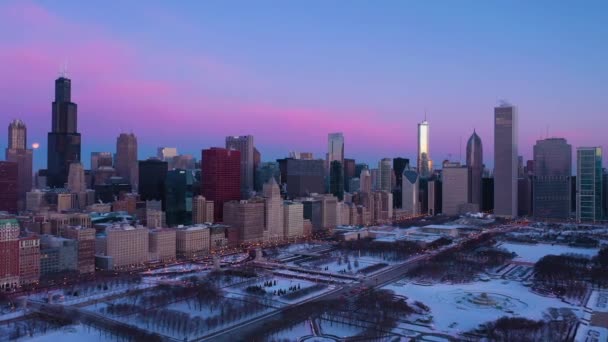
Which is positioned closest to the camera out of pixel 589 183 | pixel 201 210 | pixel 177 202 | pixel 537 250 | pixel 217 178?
pixel 537 250

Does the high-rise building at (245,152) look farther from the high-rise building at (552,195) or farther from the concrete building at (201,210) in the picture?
the high-rise building at (552,195)

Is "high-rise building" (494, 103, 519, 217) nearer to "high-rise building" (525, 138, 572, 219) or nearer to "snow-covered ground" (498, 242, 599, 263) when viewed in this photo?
"high-rise building" (525, 138, 572, 219)

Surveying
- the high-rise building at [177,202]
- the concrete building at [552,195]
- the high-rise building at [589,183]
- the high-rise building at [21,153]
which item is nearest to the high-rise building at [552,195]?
the concrete building at [552,195]

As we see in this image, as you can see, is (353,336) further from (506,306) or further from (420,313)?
(506,306)

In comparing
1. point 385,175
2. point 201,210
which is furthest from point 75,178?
point 385,175

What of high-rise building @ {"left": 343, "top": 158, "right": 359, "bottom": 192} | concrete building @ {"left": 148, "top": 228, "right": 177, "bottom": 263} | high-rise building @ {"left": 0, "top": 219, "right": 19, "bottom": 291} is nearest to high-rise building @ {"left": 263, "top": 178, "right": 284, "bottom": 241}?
concrete building @ {"left": 148, "top": 228, "right": 177, "bottom": 263}

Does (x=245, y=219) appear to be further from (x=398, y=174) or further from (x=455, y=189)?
(x=398, y=174)
